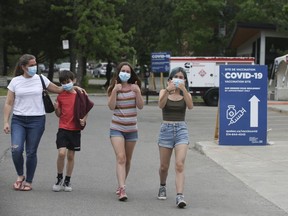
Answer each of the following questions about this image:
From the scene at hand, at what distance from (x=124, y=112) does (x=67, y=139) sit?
96 centimetres

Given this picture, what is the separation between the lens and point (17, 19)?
126 ft

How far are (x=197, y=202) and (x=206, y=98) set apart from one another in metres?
20.1

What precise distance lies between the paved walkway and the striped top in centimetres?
217

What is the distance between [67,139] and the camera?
25.5ft

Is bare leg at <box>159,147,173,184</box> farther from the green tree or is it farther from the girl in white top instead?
the green tree

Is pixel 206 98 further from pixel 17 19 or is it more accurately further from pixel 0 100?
pixel 17 19

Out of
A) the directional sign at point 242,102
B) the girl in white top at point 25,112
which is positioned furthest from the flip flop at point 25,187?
the directional sign at point 242,102

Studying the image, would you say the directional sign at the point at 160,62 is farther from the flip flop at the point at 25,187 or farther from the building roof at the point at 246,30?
the flip flop at the point at 25,187

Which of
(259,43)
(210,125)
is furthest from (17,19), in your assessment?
(210,125)

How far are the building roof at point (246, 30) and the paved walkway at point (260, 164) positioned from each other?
2357 centimetres

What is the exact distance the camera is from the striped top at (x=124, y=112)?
292 inches

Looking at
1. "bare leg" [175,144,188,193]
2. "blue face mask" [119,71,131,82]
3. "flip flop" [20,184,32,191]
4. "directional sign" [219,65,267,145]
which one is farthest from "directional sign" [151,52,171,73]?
"bare leg" [175,144,188,193]

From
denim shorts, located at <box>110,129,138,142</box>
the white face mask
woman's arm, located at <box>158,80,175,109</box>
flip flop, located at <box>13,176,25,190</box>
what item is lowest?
flip flop, located at <box>13,176,25,190</box>

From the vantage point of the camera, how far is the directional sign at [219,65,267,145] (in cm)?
1258
